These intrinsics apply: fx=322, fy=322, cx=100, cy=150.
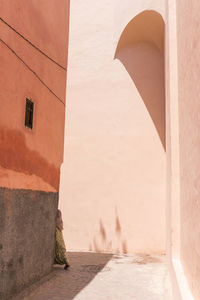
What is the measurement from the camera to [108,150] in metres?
9.61

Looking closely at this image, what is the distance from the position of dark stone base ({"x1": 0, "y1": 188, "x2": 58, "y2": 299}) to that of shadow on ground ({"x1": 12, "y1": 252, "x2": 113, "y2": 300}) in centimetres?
16

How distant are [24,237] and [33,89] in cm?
242

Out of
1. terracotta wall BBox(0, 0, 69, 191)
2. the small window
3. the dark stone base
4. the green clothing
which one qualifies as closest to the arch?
terracotta wall BBox(0, 0, 69, 191)

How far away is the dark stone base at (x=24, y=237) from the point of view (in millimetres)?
4402

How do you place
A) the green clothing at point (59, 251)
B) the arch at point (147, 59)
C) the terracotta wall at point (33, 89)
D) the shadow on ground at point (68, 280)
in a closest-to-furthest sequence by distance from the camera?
the terracotta wall at point (33, 89) < the shadow on ground at point (68, 280) < the green clothing at point (59, 251) < the arch at point (147, 59)

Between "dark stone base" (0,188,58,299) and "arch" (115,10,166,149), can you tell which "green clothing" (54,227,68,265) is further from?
"arch" (115,10,166,149)

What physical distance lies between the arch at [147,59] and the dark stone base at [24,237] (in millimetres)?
4504

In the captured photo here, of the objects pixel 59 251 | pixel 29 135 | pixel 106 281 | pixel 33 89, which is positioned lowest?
pixel 106 281

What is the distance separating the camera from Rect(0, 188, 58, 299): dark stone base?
14.4 feet

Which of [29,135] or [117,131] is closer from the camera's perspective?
[29,135]

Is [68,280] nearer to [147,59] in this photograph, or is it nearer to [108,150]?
[108,150]

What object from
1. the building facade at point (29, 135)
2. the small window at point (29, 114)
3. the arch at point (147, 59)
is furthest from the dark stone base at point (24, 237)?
the arch at point (147, 59)

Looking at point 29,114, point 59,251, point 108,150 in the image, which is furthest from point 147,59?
point 59,251

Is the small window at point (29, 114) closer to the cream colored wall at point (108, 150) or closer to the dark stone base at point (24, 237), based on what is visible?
the dark stone base at point (24, 237)
